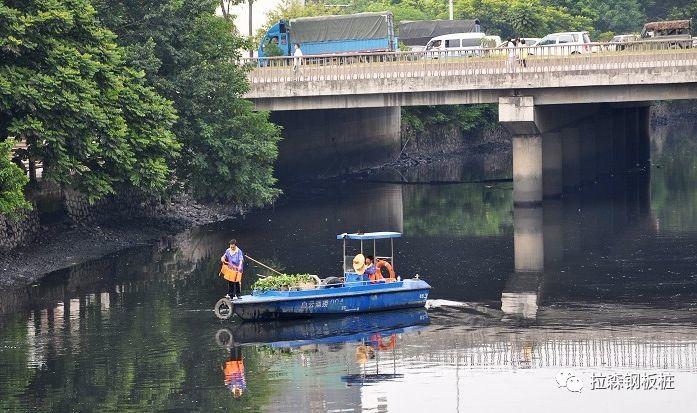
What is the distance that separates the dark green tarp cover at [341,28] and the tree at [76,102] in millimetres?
33034

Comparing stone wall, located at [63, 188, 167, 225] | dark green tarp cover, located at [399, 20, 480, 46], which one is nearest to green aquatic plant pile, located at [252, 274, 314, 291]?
stone wall, located at [63, 188, 167, 225]

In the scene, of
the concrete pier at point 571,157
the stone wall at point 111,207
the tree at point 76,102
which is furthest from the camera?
the concrete pier at point 571,157

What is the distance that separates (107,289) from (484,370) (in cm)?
1799

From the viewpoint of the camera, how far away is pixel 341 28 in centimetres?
8588

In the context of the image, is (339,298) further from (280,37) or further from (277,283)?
(280,37)

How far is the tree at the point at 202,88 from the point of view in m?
57.2

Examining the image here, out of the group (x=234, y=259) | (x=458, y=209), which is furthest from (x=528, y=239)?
(x=234, y=259)

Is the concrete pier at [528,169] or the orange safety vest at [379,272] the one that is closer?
the orange safety vest at [379,272]

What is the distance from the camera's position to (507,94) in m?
65.1

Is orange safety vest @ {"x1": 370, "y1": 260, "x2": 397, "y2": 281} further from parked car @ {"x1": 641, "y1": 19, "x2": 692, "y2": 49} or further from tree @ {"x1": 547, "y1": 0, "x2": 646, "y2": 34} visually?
tree @ {"x1": 547, "y1": 0, "x2": 646, "y2": 34}

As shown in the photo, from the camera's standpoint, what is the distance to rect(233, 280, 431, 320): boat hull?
38.9 m

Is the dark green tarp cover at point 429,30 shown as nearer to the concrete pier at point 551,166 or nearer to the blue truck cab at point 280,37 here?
the blue truck cab at point 280,37

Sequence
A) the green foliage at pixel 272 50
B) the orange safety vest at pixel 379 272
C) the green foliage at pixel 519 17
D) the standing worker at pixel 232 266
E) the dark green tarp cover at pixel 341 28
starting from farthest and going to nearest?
the green foliage at pixel 519 17 < the dark green tarp cover at pixel 341 28 < the green foliage at pixel 272 50 < the orange safety vest at pixel 379 272 < the standing worker at pixel 232 266

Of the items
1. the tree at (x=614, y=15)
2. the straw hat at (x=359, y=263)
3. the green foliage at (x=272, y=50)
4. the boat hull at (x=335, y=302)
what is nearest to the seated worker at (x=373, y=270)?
the straw hat at (x=359, y=263)
